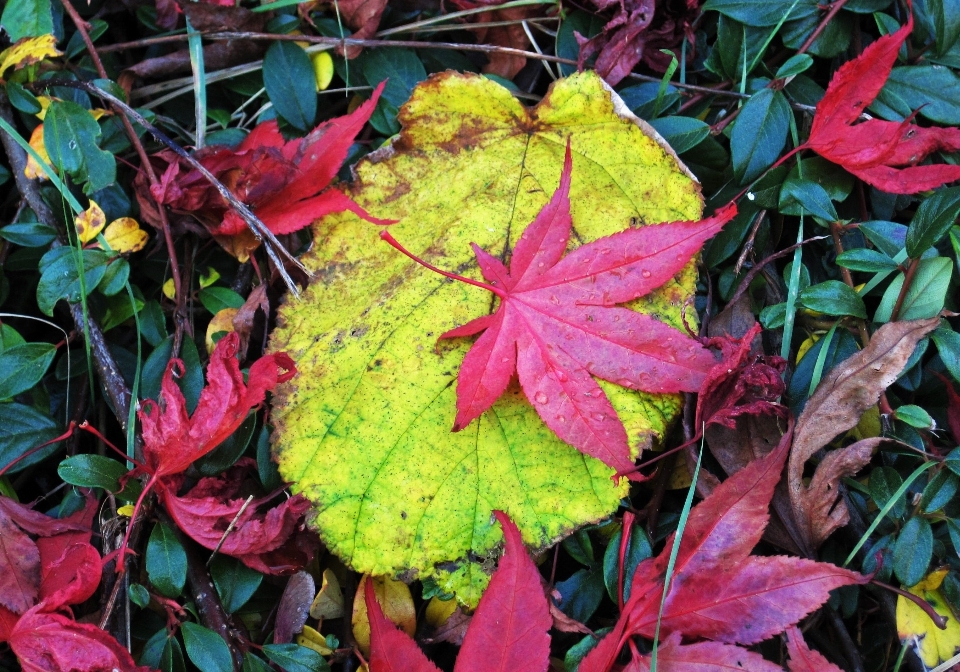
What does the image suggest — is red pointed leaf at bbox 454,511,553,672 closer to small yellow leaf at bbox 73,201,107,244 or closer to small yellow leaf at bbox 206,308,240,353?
small yellow leaf at bbox 206,308,240,353

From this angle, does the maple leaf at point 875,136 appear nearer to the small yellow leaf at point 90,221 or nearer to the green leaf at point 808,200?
the green leaf at point 808,200

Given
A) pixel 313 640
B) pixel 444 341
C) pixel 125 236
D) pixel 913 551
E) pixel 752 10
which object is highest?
pixel 752 10

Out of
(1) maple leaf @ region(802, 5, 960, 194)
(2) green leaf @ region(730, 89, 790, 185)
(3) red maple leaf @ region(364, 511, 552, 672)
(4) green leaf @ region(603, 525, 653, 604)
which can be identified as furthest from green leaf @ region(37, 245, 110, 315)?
(1) maple leaf @ region(802, 5, 960, 194)

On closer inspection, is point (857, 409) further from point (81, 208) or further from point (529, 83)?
point (81, 208)

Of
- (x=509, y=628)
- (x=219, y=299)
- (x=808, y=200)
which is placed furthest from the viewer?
(x=219, y=299)

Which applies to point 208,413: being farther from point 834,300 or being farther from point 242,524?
point 834,300

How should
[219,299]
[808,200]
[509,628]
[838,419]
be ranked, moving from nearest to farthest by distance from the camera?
[509,628], [838,419], [808,200], [219,299]

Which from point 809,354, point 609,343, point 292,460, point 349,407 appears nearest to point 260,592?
point 292,460

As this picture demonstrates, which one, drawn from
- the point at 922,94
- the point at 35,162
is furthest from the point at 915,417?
the point at 35,162
